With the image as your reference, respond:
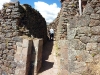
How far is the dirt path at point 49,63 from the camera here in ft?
28.3

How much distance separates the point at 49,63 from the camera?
9578 millimetres

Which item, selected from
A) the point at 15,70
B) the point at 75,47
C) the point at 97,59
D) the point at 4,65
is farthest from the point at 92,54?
the point at 4,65

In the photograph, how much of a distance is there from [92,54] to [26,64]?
4204mm

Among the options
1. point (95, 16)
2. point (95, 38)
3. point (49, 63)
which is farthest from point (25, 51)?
point (95, 16)

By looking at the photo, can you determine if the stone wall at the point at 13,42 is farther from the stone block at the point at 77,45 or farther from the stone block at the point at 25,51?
the stone block at the point at 77,45

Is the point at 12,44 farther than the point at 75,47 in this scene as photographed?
Yes

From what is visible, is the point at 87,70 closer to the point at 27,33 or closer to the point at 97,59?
the point at 97,59

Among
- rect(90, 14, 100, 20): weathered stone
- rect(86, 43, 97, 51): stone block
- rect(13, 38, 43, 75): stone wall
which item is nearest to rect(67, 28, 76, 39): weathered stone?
rect(86, 43, 97, 51): stone block

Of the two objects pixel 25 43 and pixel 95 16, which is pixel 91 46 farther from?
pixel 25 43

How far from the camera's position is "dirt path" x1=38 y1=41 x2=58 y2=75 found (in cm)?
864

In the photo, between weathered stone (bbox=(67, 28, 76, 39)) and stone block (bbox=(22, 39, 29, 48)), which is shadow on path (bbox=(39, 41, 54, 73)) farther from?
weathered stone (bbox=(67, 28, 76, 39))

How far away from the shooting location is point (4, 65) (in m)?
9.12

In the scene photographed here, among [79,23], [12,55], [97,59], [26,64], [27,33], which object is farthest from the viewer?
[27,33]

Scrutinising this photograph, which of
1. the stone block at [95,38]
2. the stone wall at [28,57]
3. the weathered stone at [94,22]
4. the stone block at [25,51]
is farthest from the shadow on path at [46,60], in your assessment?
the weathered stone at [94,22]
